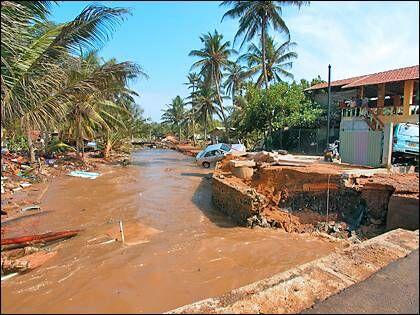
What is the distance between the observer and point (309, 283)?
367 centimetres

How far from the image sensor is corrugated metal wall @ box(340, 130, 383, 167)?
8961 millimetres

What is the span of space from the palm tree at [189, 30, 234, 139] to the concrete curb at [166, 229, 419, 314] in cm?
2699

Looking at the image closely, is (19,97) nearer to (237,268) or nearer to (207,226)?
(237,268)

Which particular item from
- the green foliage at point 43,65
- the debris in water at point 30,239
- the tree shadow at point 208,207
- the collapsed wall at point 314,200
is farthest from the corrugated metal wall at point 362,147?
the debris in water at point 30,239

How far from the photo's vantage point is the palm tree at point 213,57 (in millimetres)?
31484

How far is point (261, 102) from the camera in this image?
2327 centimetres

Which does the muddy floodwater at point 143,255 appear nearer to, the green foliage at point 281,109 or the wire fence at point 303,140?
the green foliage at point 281,109

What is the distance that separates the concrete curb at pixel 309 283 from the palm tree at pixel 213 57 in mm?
26990

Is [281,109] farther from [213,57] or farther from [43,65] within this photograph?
[43,65]

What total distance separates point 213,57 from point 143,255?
2747 cm

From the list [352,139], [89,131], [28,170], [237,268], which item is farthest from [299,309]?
[89,131]

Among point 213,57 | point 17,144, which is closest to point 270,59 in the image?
point 213,57

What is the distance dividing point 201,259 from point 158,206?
5550 millimetres

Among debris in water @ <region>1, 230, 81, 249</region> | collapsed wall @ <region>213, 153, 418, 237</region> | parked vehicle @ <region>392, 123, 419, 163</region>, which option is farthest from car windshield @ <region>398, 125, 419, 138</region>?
debris in water @ <region>1, 230, 81, 249</region>
